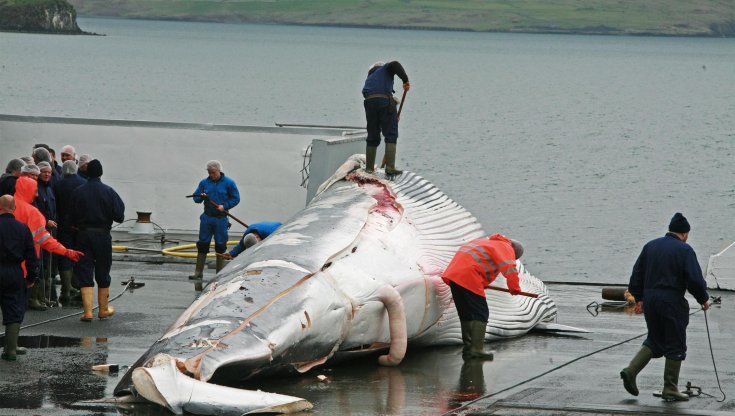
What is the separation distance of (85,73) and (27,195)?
396 feet

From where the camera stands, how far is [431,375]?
13.2 m

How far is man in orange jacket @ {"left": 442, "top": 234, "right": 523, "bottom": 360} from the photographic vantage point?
547 inches

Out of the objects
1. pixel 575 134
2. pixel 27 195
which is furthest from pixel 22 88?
pixel 27 195

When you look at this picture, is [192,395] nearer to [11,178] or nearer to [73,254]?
[73,254]

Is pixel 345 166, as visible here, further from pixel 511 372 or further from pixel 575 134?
pixel 575 134

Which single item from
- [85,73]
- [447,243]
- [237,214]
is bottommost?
[85,73]

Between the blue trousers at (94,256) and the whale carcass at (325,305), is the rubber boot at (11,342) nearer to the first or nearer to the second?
the whale carcass at (325,305)

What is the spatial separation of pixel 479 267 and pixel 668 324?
7.61ft

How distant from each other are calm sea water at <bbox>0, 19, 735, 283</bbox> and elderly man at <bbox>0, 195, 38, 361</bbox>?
70.5ft

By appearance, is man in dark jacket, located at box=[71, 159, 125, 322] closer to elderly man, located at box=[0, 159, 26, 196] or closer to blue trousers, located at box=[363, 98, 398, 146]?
elderly man, located at box=[0, 159, 26, 196]

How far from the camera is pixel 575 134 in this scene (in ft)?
268

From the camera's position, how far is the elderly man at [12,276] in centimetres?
1316

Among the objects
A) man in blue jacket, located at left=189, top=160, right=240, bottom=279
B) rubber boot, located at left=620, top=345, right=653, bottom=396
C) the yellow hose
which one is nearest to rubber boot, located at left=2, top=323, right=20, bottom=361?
rubber boot, located at left=620, top=345, right=653, bottom=396

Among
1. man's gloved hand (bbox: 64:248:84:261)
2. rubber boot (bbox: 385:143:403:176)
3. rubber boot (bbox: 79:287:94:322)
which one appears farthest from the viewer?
rubber boot (bbox: 385:143:403:176)
